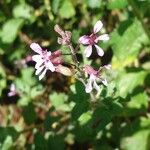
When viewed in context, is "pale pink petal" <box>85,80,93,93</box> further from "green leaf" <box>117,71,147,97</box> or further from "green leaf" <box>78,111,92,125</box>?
"green leaf" <box>117,71,147,97</box>

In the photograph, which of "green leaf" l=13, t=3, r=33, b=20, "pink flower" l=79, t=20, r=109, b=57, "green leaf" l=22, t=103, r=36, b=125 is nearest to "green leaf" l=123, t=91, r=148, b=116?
"green leaf" l=22, t=103, r=36, b=125

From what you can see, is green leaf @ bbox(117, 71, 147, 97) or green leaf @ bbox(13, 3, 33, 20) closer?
green leaf @ bbox(117, 71, 147, 97)

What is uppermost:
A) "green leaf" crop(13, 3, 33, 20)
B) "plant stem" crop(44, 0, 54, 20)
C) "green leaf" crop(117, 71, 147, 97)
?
"green leaf" crop(13, 3, 33, 20)

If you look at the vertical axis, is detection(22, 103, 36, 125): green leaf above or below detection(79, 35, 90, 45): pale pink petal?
above

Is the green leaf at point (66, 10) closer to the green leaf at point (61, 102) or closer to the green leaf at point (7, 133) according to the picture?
the green leaf at point (61, 102)

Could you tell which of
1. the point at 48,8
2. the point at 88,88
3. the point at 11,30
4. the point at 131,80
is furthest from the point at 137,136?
the point at 11,30

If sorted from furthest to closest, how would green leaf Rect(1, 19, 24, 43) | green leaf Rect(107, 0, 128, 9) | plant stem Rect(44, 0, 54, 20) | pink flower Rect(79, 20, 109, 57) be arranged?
green leaf Rect(1, 19, 24, 43), plant stem Rect(44, 0, 54, 20), green leaf Rect(107, 0, 128, 9), pink flower Rect(79, 20, 109, 57)

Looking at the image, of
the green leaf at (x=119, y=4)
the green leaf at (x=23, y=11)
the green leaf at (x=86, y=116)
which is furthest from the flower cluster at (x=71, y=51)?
the green leaf at (x=23, y=11)

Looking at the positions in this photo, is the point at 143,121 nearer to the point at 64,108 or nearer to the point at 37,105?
the point at 64,108
